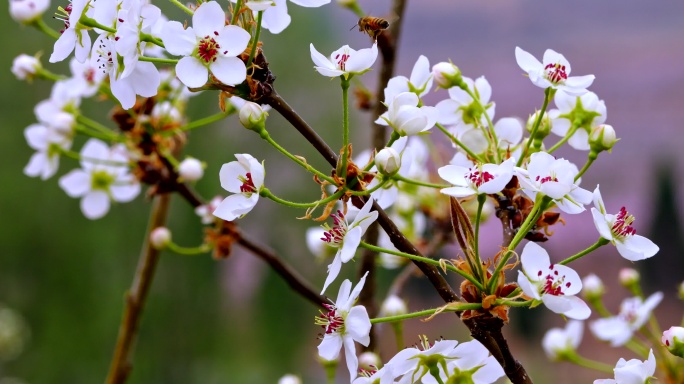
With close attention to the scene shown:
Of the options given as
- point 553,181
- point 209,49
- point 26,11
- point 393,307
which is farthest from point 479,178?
point 26,11

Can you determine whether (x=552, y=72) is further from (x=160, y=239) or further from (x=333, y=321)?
(x=160, y=239)

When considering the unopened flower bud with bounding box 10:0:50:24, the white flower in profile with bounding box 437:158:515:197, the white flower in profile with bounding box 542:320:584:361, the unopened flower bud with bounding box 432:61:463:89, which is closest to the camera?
the white flower in profile with bounding box 437:158:515:197

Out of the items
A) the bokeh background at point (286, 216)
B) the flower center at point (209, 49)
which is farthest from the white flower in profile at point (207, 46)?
the bokeh background at point (286, 216)

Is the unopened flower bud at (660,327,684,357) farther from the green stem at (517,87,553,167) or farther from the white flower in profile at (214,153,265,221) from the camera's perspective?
the white flower in profile at (214,153,265,221)

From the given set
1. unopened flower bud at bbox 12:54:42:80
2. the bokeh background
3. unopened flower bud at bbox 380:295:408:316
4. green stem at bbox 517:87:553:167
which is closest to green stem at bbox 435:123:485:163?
green stem at bbox 517:87:553:167

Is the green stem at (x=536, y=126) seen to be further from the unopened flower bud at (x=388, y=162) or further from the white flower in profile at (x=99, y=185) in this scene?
the white flower in profile at (x=99, y=185)

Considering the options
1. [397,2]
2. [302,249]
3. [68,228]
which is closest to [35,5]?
[397,2]

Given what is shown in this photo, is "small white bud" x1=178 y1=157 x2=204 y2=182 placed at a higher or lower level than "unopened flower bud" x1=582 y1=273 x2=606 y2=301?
lower
